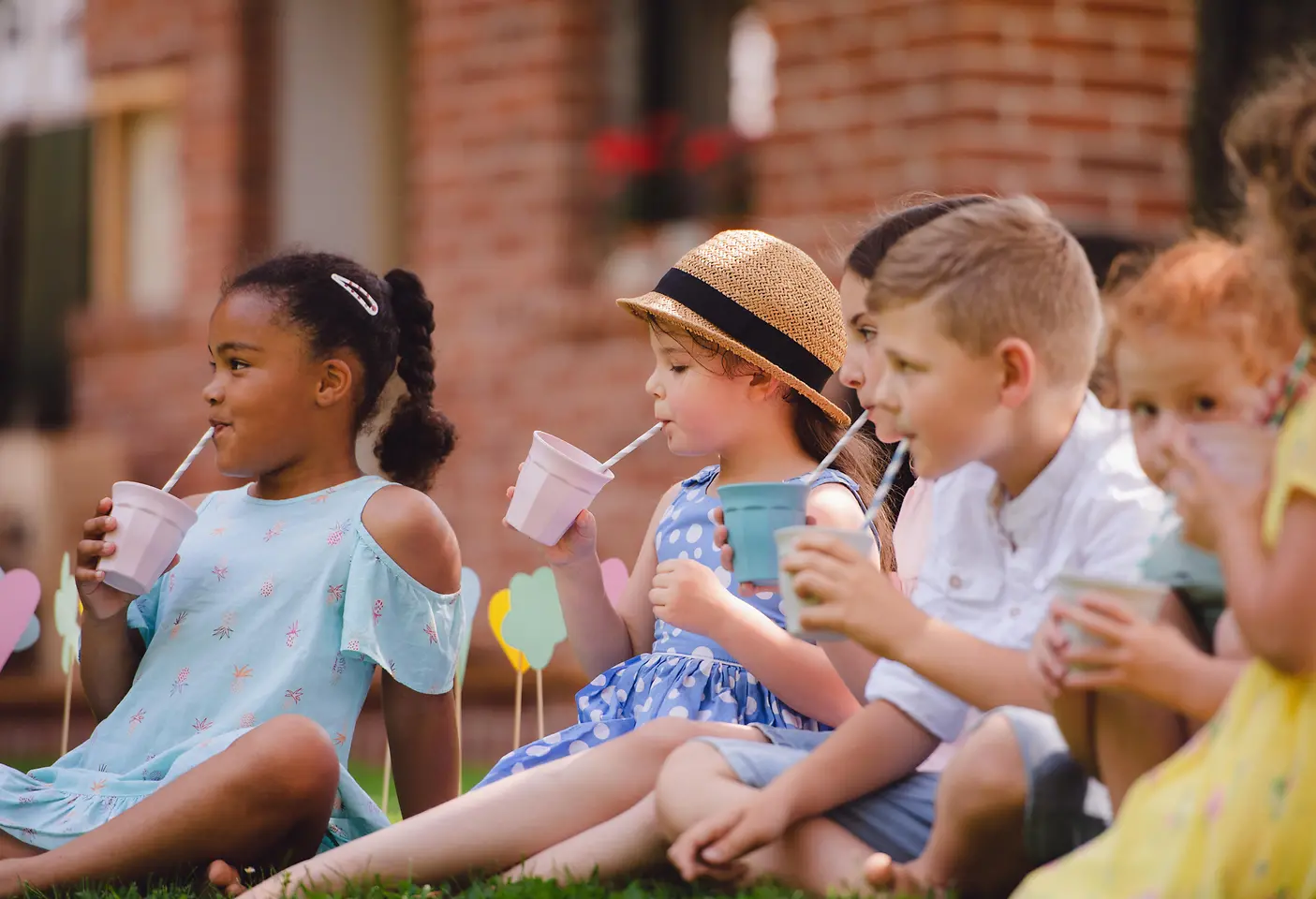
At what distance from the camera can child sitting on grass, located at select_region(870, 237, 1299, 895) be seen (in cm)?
210

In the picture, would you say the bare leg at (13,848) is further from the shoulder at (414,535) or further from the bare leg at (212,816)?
the shoulder at (414,535)

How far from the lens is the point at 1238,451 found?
1.95 meters

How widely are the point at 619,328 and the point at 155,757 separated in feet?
13.1

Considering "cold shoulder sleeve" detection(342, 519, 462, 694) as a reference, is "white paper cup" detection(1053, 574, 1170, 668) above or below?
above

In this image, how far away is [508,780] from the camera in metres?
2.67

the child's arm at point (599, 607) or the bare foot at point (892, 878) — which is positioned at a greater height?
the child's arm at point (599, 607)

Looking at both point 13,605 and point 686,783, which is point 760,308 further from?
point 13,605

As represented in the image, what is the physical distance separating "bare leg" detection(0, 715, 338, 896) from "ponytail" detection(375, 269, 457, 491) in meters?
0.76

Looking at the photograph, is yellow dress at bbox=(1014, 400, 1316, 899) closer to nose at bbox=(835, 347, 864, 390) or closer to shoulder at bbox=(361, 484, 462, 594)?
nose at bbox=(835, 347, 864, 390)

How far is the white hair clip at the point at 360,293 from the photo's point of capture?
3266 millimetres

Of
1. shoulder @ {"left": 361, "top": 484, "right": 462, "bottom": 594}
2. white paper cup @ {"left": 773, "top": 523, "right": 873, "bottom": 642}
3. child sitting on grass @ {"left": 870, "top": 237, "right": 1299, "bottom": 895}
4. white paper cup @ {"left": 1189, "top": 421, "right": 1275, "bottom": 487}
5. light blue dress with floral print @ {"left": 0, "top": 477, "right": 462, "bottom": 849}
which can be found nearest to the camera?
white paper cup @ {"left": 1189, "top": 421, "right": 1275, "bottom": 487}

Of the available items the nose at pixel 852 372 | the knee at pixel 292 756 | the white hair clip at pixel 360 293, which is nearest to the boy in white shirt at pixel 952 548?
the nose at pixel 852 372

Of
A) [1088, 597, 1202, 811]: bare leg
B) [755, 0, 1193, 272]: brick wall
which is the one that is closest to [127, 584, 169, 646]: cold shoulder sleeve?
[1088, 597, 1202, 811]: bare leg

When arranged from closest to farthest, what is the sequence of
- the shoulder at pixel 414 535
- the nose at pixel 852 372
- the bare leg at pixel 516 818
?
the bare leg at pixel 516 818 < the nose at pixel 852 372 < the shoulder at pixel 414 535
